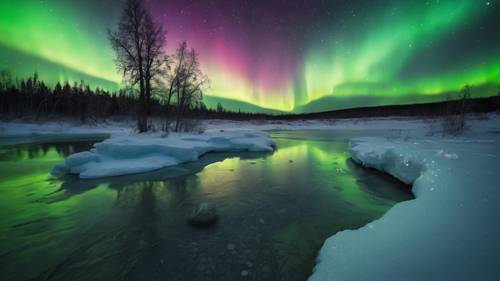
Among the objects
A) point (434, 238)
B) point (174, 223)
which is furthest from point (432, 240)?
point (174, 223)

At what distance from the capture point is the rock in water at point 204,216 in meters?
3.31

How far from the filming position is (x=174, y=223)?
131 inches

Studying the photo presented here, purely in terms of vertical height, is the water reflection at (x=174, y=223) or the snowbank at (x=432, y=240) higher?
the snowbank at (x=432, y=240)

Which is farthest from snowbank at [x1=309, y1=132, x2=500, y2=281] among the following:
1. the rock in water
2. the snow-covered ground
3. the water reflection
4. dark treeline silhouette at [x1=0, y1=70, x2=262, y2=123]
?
dark treeline silhouette at [x1=0, y1=70, x2=262, y2=123]

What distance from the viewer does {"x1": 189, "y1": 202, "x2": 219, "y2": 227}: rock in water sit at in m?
3.31

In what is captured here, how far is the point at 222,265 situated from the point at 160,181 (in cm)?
412

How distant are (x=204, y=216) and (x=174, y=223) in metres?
0.51

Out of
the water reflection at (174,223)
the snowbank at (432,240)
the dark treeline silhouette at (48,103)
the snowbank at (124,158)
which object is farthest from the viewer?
the dark treeline silhouette at (48,103)

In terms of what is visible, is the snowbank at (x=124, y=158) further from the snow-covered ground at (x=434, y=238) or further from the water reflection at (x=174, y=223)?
the snow-covered ground at (x=434, y=238)

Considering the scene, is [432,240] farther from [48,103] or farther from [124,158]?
[48,103]

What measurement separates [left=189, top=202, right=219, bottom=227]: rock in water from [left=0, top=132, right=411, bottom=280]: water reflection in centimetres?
18

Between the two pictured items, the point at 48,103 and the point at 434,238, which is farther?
the point at 48,103

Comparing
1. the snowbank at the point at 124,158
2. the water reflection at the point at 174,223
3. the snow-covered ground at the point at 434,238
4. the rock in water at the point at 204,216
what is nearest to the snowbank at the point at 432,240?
the snow-covered ground at the point at 434,238

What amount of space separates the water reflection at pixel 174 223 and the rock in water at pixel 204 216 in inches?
7.1
